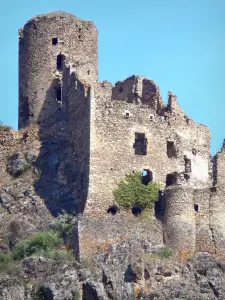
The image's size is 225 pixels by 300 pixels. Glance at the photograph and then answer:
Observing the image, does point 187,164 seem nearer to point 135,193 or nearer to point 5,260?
point 135,193

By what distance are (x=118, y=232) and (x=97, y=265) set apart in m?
2.76

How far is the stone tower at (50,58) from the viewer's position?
8288cm

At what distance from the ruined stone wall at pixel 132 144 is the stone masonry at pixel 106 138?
0.17 feet

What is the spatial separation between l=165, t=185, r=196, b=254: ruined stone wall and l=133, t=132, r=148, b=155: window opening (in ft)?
8.79

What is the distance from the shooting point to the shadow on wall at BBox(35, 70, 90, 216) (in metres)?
77.2

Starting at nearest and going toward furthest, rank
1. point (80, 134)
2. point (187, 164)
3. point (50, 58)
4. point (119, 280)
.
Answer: point (119, 280), point (80, 134), point (187, 164), point (50, 58)

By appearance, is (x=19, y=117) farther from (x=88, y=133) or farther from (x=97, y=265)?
(x=97, y=265)

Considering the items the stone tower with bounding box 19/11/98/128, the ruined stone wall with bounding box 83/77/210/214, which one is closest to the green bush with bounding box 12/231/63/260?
the ruined stone wall with bounding box 83/77/210/214

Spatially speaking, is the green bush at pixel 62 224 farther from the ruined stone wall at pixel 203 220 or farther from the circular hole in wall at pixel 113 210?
the ruined stone wall at pixel 203 220

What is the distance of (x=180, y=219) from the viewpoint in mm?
75312

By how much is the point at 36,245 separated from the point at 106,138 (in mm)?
7029

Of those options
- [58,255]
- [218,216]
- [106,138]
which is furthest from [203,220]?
[58,255]

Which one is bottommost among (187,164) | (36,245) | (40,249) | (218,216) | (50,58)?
(40,249)

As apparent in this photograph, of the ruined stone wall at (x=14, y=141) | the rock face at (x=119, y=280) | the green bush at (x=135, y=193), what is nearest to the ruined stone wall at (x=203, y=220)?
the rock face at (x=119, y=280)
